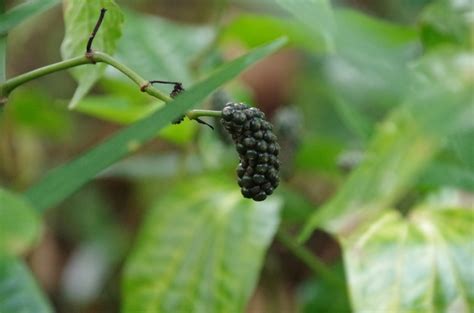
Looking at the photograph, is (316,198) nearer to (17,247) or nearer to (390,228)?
(390,228)

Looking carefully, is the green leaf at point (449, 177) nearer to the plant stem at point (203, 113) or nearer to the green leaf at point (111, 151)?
the green leaf at point (111, 151)

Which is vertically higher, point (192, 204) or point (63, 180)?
point (63, 180)

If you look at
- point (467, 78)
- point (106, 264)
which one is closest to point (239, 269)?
→ point (467, 78)

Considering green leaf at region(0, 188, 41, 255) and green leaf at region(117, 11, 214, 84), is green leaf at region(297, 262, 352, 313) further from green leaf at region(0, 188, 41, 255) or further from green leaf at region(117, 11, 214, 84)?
green leaf at region(0, 188, 41, 255)

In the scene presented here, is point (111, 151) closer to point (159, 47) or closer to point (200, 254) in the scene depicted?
point (200, 254)

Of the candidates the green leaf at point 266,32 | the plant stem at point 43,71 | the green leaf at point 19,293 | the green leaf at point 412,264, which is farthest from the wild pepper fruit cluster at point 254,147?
the green leaf at point 266,32

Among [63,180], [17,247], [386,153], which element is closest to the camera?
[17,247]
